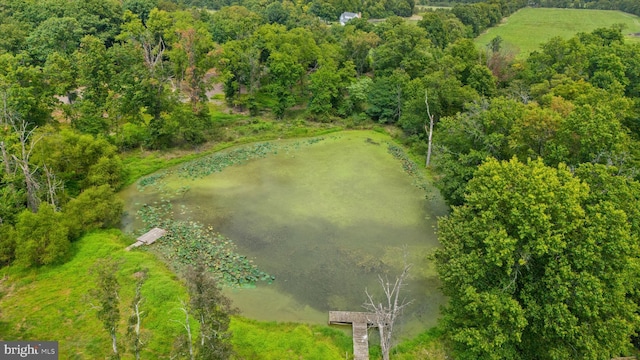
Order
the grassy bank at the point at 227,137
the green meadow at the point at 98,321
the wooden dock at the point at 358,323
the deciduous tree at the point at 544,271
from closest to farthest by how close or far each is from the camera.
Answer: the deciduous tree at the point at 544,271, the green meadow at the point at 98,321, the wooden dock at the point at 358,323, the grassy bank at the point at 227,137

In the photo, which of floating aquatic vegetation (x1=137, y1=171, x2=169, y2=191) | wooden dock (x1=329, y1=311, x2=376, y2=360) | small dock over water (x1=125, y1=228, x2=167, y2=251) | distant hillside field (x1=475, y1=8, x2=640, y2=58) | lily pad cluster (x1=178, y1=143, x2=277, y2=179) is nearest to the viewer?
wooden dock (x1=329, y1=311, x2=376, y2=360)

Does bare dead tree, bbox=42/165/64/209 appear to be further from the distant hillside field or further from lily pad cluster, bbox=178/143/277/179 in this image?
the distant hillside field

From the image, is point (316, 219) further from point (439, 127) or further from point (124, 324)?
point (124, 324)

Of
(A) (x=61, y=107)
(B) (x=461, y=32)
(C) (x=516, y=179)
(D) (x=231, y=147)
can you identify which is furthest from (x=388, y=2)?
(C) (x=516, y=179)

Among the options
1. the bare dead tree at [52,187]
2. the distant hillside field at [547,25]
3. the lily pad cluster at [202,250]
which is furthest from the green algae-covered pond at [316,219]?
the distant hillside field at [547,25]

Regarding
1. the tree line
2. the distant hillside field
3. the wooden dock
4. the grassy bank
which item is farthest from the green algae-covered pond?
the distant hillside field

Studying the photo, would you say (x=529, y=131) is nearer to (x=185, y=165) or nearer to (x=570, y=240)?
(x=570, y=240)

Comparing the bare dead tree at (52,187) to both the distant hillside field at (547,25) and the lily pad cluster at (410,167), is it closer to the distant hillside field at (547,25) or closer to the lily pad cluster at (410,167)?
the lily pad cluster at (410,167)
